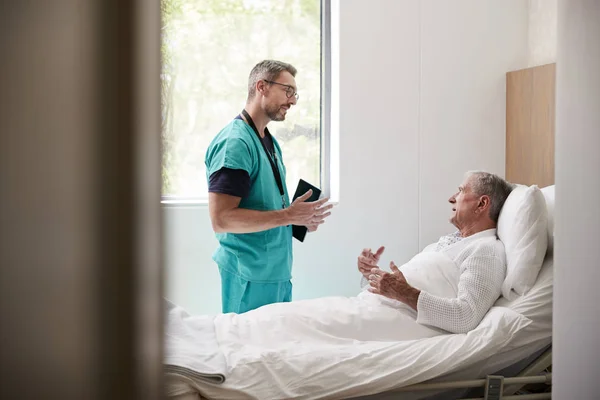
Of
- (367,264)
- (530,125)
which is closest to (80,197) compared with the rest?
(367,264)

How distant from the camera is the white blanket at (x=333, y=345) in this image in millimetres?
1892

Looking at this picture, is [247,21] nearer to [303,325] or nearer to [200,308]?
[200,308]

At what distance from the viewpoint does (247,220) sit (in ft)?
8.49

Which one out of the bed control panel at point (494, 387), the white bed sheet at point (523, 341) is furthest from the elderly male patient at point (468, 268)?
the bed control panel at point (494, 387)

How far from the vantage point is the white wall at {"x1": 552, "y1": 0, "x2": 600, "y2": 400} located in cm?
87

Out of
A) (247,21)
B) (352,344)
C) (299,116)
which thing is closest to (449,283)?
(352,344)

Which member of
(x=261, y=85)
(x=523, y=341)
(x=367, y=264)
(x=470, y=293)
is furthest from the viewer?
(x=261, y=85)

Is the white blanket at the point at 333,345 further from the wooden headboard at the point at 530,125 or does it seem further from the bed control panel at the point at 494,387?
the wooden headboard at the point at 530,125

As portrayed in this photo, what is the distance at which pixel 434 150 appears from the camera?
12.8ft

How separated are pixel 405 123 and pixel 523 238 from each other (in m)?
1.57

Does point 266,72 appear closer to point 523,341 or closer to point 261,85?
point 261,85

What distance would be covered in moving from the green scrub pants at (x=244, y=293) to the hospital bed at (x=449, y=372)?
486 millimetres

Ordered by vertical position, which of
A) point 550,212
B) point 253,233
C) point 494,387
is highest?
point 550,212

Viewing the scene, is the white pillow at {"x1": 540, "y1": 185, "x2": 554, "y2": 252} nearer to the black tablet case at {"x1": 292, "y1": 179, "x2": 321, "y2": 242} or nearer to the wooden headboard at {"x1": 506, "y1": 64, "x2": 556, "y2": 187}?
the wooden headboard at {"x1": 506, "y1": 64, "x2": 556, "y2": 187}
